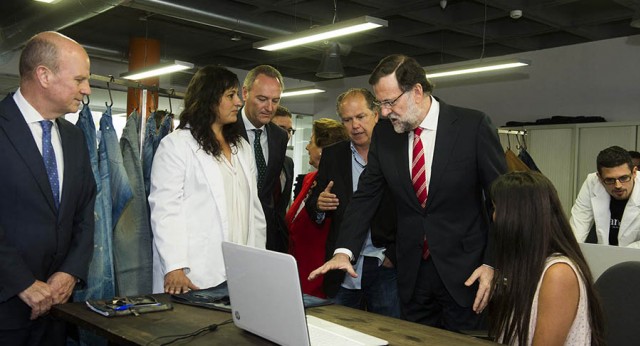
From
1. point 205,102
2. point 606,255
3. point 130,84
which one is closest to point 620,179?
point 606,255

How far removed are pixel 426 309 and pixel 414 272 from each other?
165 millimetres

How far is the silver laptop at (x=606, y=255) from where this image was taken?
2716 millimetres

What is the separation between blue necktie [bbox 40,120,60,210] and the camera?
7.35 feet

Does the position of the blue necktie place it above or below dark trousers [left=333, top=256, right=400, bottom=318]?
above

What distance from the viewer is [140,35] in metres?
8.86

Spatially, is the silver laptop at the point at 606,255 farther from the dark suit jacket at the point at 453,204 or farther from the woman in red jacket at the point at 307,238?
the woman in red jacket at the point at 307,238

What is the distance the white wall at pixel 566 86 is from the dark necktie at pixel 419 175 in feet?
Result: 21.5

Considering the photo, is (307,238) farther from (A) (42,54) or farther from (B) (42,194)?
(A) (42,54)

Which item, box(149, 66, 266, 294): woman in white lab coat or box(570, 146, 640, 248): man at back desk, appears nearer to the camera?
box(149, 66, 266, 294): woman in white lab coat

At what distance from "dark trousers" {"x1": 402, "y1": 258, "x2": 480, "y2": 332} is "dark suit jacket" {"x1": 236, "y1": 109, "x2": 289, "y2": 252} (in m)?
0.98

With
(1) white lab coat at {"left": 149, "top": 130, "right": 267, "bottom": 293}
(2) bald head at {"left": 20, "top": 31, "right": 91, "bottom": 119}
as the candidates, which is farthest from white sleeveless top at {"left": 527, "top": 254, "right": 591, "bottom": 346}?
(2) bald head at {"left": 20, "top": 31, "right": 91, "bottom": 119}

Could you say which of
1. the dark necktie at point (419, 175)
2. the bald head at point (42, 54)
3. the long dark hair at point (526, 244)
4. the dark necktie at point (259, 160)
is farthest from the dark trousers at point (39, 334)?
the long dark hair at point (526, 244)

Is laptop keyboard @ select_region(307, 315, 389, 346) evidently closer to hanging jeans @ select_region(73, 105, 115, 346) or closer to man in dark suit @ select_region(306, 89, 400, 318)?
man in dark suit @ select_region(306, 89, 400, 318)

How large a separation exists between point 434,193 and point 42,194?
1.45 meters
